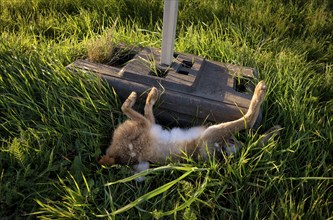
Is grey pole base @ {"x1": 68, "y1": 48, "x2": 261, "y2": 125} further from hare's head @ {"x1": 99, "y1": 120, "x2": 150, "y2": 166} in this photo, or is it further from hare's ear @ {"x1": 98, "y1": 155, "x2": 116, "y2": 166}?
hare's ear @ {"x1": 98, "y1": 155, "x2": 116, "y2": 166}

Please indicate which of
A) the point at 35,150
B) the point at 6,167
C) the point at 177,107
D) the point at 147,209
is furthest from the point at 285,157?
the point at 6,167

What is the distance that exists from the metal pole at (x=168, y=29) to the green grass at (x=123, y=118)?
0.50m

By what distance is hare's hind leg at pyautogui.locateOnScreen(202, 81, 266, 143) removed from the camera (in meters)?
2.41

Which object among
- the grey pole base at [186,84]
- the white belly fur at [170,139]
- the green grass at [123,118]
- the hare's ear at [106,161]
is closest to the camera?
the green grass at [123,118]

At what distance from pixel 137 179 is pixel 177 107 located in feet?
2.05

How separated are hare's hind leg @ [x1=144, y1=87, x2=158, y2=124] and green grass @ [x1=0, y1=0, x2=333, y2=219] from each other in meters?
0.30

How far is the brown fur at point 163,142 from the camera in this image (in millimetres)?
2416

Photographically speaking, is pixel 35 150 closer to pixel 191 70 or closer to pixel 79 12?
pixel 191 70

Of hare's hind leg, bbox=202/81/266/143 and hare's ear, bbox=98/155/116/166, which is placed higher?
hare's hind leg, bbox=202/81/266/143

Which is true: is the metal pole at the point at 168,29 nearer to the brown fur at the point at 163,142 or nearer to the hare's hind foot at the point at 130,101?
the hare's hind foot at the point at 130,101

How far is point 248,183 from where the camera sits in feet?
7.53

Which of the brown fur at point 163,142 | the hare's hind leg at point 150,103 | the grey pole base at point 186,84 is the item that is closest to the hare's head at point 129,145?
the brown fur at point 163,142

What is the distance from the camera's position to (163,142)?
2455 mm

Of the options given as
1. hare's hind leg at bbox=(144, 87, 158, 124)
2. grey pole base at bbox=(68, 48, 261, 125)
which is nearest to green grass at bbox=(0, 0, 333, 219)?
grey pole base at bbox=(68, 48, 261, 125)
